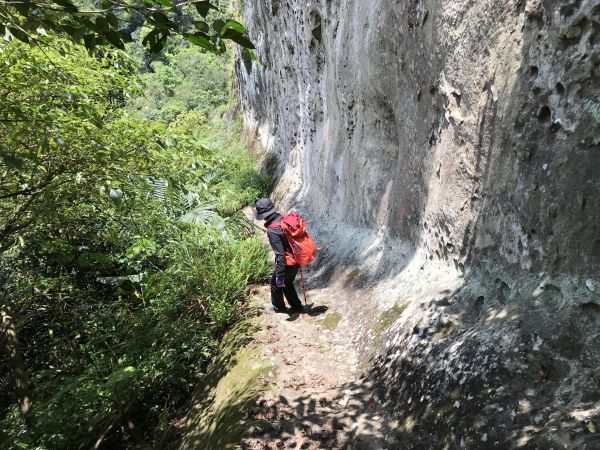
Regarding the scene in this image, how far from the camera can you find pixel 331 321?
6.13m

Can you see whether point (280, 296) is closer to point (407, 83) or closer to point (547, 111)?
point (407, 83)

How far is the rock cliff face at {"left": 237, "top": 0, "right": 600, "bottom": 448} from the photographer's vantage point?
2945 mm

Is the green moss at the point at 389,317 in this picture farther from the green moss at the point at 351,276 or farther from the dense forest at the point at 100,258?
the dense forest at the point at 100,258

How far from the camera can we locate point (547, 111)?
133 inches

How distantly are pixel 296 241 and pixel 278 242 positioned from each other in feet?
0.80

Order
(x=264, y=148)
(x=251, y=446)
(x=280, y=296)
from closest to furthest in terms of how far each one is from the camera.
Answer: (x=251, y=446), (x=280, y=296), (x=264, y=148)

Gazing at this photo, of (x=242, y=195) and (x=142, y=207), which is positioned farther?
(x=242, y=195)

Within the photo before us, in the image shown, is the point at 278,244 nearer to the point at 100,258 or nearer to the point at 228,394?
the point at 228,394

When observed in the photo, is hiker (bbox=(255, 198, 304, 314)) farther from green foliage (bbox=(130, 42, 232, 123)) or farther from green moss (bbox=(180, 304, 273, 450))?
green foliage (bbox=(130, 42, 232, 123))

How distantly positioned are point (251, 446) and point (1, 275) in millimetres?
5353

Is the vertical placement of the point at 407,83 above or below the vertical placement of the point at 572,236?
above

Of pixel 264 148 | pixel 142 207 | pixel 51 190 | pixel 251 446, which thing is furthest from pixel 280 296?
pixel 264 148

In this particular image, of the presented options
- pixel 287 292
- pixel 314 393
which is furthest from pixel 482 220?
pixel 287 292

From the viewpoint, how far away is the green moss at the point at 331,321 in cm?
600
